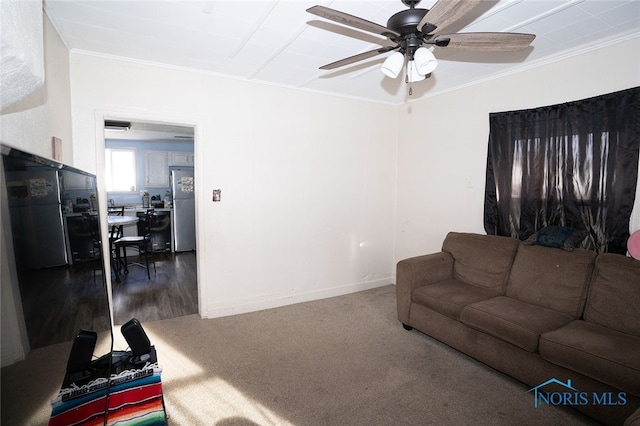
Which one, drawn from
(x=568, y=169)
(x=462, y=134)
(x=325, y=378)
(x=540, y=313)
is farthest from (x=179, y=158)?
(x=540, y=313)

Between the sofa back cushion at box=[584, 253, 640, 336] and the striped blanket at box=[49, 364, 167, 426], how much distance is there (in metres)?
2.90

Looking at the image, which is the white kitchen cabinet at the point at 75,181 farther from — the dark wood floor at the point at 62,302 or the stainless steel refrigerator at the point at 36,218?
the dark wood floor at the point at 62,302


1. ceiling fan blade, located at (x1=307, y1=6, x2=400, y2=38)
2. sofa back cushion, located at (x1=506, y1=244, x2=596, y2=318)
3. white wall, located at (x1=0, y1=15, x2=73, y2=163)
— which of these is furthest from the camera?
sofa back cushion, located at (x1=506, y1=244, x2=596, y2=318)

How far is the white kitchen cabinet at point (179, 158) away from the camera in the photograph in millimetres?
7480

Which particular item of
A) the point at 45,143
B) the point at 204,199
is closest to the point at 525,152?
the point at 204,199

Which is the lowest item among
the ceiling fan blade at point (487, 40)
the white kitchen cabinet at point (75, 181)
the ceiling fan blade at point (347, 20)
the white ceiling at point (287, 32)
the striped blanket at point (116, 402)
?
the striped blanket at point (116, 402)

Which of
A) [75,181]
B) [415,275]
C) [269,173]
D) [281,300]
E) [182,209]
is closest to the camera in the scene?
[75,181]

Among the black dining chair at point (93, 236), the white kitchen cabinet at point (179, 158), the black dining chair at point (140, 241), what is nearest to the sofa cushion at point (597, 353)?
the black dining chair at point (93, 236)

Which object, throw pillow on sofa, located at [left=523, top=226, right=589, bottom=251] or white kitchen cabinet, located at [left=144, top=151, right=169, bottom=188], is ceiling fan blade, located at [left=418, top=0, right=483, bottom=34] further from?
white kitchen cabinet, located at [left=144, top=151, right=169, bottom=188]

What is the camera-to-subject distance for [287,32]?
2.41 m

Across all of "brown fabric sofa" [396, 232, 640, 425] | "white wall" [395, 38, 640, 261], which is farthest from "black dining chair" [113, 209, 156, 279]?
"brown fabric sofa" [396, 232, 640, 425]

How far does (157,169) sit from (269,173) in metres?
4.94

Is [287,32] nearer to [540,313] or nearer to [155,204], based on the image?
[540,313]

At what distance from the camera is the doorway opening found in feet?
14.9
